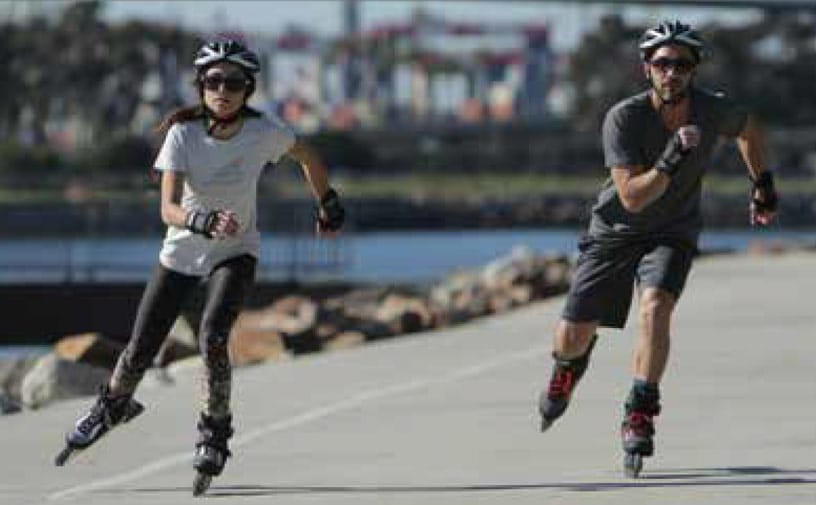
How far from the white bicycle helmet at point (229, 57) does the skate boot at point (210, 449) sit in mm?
1321

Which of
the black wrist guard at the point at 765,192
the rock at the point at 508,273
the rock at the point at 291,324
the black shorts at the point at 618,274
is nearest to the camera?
the black shorts at the point at 618,274

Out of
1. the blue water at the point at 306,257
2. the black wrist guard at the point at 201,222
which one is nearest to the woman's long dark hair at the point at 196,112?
the black wrist guard at the point at 201,222

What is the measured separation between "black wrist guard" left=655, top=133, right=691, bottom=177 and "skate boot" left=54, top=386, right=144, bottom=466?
2.29 metres

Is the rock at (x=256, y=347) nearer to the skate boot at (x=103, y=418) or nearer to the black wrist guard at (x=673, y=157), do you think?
the skate boot at (x=103, y=418)

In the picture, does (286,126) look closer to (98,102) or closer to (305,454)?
(305,454)

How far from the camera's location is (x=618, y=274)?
10.5 meters

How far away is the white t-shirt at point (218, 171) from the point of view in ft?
32.8

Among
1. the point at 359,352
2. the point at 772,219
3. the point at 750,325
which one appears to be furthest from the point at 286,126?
the point at 750,325

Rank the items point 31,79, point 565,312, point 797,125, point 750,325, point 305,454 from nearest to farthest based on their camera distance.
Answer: point 565,312 → point 305,454 → point 750,325 → point 31,79 → point 797,125

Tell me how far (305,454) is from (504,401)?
9.03 ft

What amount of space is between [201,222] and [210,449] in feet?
2.86

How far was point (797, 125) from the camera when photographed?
532ft

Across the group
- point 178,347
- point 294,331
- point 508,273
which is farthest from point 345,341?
point 508,273

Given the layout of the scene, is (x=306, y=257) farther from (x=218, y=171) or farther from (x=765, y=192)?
(x=218, y=171)
